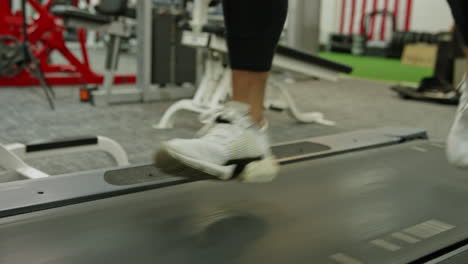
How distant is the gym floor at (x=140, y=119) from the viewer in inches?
86.0

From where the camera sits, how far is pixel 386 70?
6.12m

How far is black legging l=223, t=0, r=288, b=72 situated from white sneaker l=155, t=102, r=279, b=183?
100 mm

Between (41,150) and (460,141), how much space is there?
1096 mm

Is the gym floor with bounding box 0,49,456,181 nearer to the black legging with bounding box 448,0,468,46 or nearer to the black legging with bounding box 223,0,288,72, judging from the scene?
the black legging with bounding box 223,0,288,72

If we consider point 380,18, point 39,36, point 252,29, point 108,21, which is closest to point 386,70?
point 380,18

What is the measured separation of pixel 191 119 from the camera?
2.90m

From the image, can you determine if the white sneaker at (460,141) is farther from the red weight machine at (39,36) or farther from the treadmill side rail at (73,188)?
the red weight machine at (39,36)

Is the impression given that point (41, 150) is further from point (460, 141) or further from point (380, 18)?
point (380, 18)

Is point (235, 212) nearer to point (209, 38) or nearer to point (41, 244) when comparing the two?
point (41, 244)

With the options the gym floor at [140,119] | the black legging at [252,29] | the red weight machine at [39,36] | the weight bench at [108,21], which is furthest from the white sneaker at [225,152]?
the red weight machine at [39,36]

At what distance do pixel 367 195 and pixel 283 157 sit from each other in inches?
14.0

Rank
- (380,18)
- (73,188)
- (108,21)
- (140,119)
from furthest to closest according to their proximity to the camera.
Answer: (380,18) < (108,21) < (140,119) < (73,188)

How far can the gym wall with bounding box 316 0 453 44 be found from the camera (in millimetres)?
7469

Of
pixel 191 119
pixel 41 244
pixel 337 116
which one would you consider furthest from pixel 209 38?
pixel 41 244
